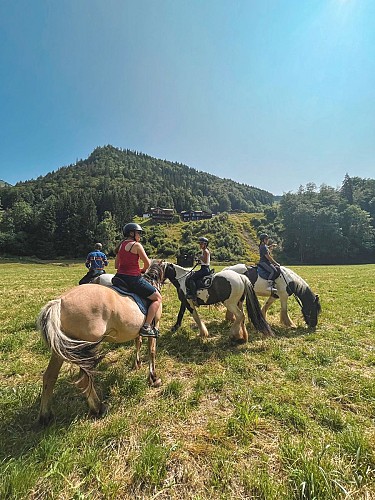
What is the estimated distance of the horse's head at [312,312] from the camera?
762 centimetres

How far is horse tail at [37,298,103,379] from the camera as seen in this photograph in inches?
130

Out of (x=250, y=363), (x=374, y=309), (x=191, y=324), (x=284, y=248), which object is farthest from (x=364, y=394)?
(x=284, y=248)

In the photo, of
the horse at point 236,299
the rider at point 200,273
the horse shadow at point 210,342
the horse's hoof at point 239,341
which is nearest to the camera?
the horse shadow at point 210,342

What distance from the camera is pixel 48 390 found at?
3.58 meters

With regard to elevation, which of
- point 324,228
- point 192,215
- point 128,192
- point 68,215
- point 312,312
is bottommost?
point 312,312

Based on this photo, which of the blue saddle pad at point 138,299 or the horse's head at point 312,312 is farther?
the horse's head at point 312,312

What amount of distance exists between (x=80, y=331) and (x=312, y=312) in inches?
287

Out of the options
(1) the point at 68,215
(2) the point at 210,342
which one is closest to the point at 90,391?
(2) the point at 210,342

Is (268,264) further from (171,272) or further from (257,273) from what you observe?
(171,272)

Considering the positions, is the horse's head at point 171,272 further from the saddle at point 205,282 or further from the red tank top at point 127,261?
the red tank top at point 127,261

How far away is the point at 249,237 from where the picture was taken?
86750 mm

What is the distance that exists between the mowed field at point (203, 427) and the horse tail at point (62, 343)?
99cm

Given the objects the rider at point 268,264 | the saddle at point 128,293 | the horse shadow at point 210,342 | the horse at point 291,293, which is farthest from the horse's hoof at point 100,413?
the rider at point 268,264

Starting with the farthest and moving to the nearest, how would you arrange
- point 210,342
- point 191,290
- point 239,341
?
1. point 191,290
2. point 210,342
3. point 239,341
